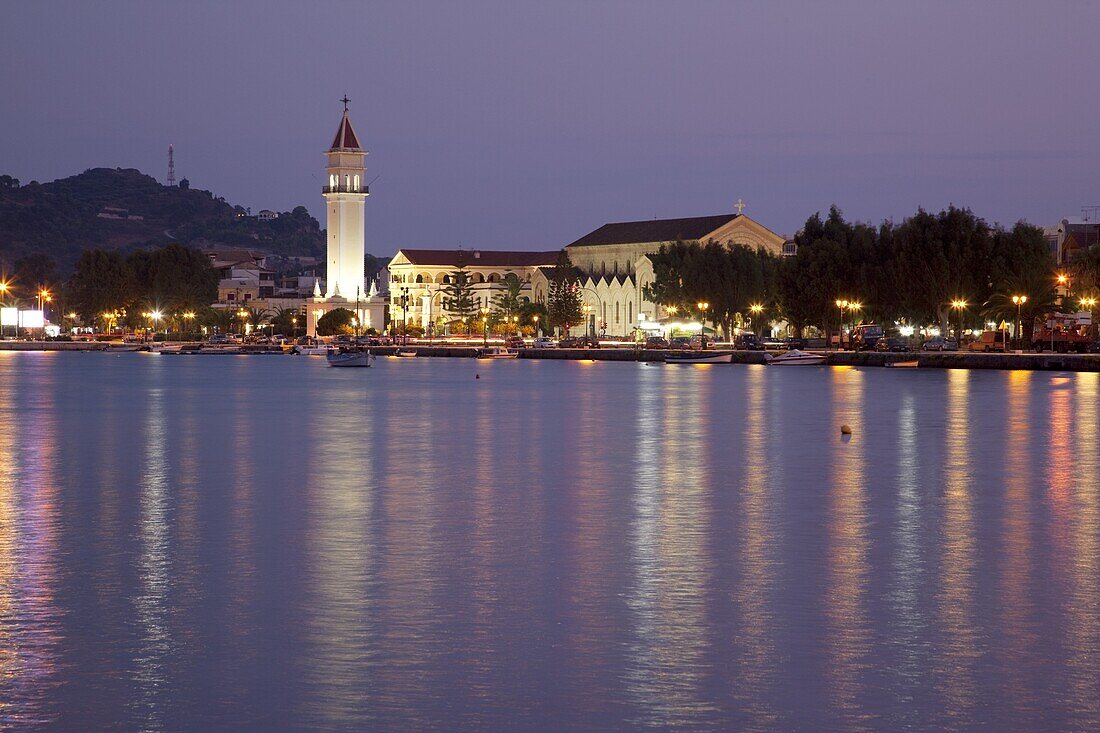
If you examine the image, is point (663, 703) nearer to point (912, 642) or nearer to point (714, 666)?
point (714, 666)

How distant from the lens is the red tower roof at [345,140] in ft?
625

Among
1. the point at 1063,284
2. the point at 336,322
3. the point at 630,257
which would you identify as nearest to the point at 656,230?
the point at 630,257

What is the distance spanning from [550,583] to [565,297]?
471 feet

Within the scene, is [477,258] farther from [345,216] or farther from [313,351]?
[313,351]

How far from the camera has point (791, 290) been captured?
107m

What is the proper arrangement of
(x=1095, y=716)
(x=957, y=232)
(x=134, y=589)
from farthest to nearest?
1. (x=957, y=232)
2. (x=134, y=589)
3. (x=1095, y=716)

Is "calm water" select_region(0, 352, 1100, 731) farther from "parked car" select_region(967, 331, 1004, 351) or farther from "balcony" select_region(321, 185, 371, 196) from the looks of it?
"balcony" select_region(321, 185, 371, 196)

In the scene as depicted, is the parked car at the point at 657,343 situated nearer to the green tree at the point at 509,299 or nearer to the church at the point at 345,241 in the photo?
the green tree at the point at 509,299

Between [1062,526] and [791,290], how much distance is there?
8518 centimetres

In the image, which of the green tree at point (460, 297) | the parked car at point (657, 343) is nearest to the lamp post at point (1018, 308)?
the parked car at point (657, 343)

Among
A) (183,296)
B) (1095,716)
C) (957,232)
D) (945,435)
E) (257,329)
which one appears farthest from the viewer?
(257,329)

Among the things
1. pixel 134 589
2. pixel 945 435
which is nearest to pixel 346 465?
pixel 134 589

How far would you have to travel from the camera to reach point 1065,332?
95.2 m

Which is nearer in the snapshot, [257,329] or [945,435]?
[945,435]
